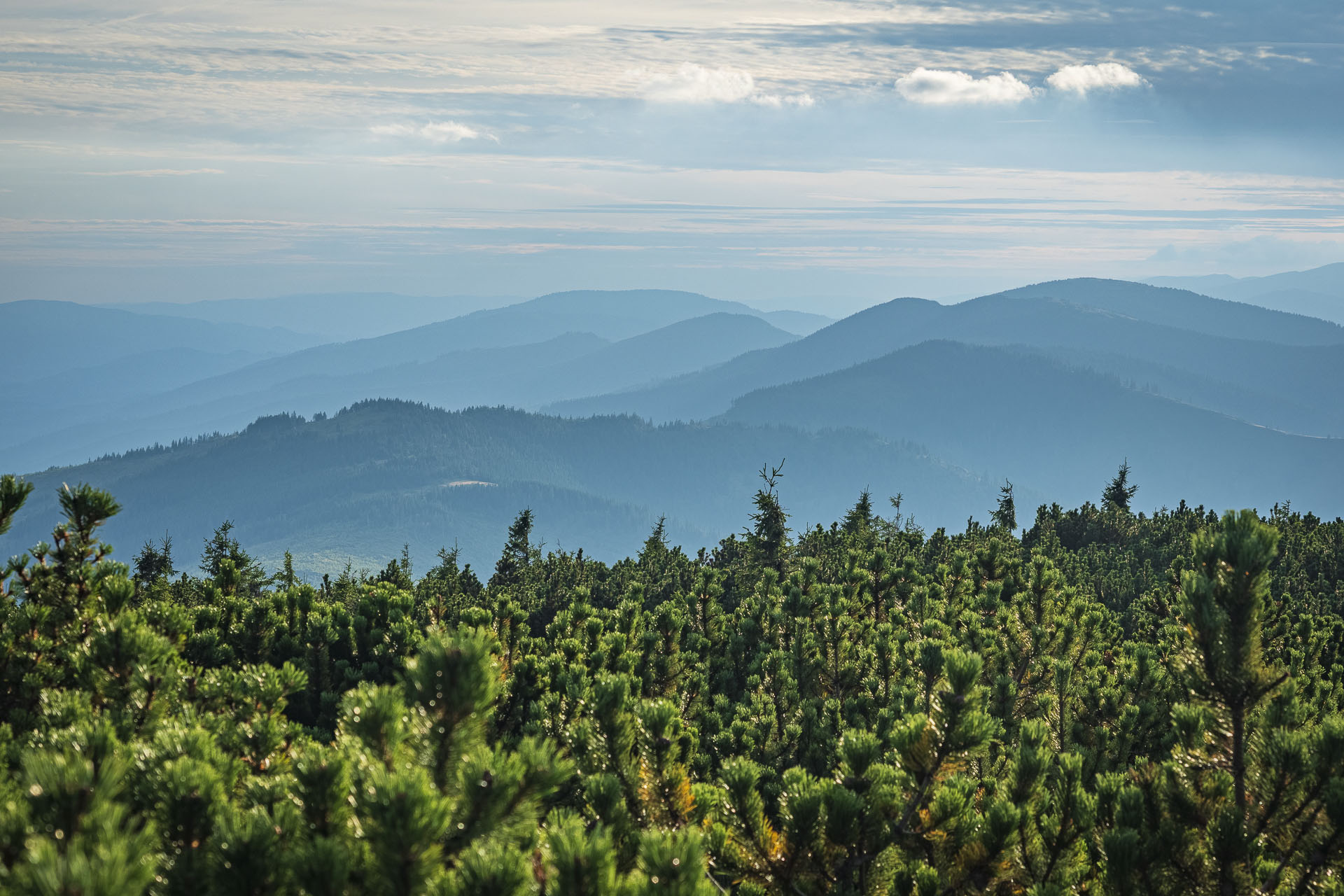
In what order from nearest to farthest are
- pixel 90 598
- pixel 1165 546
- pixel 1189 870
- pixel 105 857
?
pixel 105 857, pixel 1189 870, pixel 90 598, pixel 1165 546

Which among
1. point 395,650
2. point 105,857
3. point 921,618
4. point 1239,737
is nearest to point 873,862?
point 1239,737

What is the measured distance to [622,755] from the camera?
6.52 meters

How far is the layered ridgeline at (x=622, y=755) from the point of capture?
3609 millimetres

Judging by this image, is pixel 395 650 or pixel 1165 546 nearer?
pixel 395 650

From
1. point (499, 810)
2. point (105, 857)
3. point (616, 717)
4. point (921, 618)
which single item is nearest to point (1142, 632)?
point (921, 618)

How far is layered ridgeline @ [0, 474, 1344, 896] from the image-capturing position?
361cm

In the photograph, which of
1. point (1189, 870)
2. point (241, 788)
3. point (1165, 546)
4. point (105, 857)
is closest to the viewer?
point (105, 857)

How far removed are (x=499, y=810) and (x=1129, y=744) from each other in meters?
9.21

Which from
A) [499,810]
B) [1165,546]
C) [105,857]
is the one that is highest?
[105,857]

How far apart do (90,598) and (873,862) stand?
261 inches

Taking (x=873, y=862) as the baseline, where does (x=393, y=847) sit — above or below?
above

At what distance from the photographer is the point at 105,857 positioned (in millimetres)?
2752

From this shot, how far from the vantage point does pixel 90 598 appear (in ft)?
23.9

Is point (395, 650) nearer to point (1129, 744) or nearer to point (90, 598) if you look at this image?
point (90, 598)
